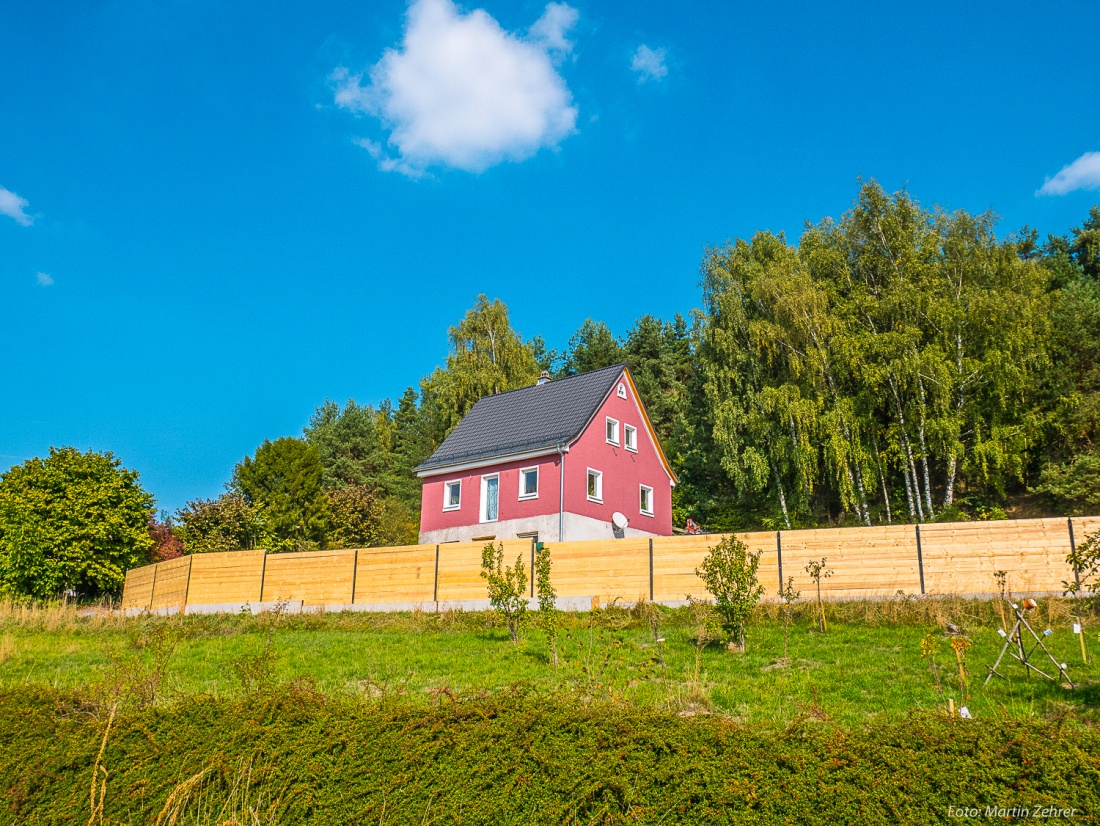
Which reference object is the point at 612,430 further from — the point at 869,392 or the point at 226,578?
the point at 226,578

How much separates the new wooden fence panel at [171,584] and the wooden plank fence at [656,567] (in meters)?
0.05

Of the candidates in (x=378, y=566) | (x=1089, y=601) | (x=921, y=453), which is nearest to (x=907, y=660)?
(x=1089, y=601)

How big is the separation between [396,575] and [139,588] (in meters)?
11.1

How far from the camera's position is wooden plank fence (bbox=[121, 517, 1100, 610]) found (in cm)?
1551

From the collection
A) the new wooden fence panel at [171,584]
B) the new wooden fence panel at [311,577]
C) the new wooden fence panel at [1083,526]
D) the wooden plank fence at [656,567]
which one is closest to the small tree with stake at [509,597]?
the wooden plank fence at [656,567]

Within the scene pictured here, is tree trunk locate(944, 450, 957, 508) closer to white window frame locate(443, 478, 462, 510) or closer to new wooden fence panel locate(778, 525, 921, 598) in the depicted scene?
new wooden fence panel locate(778, 525, 921, 598)

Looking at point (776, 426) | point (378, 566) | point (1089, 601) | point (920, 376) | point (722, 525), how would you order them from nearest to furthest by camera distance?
point (1089, 601)
point (378, 566)
point (920, 376)
point (776, 426)
point (722, 525)

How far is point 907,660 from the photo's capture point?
11.2 metres

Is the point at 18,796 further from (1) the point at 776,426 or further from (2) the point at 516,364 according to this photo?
(2) the point at 516,364

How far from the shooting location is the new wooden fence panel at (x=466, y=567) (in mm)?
19312

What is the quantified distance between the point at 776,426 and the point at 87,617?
958 inches

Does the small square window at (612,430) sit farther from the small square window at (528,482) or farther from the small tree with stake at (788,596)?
the small tree with stake at (788,596)

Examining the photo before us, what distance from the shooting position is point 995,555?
1560 centimetres

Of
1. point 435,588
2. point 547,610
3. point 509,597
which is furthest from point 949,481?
point 547,610
